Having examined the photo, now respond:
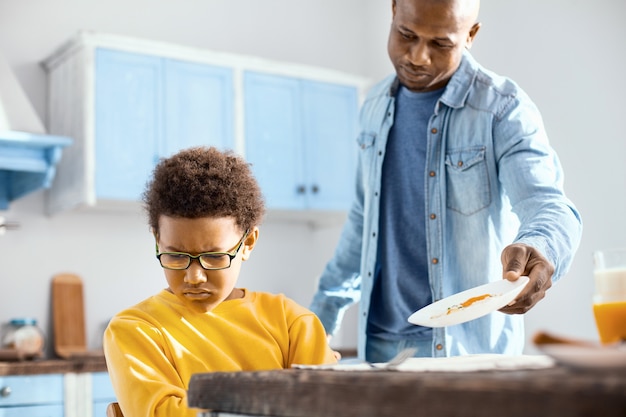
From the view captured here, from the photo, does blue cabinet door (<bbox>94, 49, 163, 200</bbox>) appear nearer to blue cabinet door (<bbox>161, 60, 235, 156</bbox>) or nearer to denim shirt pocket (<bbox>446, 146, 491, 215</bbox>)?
blue cabinet door (<bbox>161, 60, 235, 156</bbox>)

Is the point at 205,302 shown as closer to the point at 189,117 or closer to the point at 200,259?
the point at 200,259

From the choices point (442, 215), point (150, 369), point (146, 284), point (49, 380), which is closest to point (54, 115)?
point (146, 284)

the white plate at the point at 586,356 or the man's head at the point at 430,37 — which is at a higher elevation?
the man's head at the point at 430,37

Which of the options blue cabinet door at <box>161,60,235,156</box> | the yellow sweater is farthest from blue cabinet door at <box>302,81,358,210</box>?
the yellow sweater

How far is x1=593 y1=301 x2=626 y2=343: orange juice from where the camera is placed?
116 centimetres

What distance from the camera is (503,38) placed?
170 inches

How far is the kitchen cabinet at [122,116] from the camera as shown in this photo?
4.00 m

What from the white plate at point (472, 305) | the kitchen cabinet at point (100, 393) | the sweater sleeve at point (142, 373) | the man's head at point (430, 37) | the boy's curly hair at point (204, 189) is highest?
the man's head at point (430, 37)

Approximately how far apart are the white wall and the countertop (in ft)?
2.00

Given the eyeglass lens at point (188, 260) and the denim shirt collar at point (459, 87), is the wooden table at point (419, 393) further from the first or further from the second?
the denim shirt collar at point (459, 87)

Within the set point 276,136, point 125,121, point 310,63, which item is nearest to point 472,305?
point 125,121

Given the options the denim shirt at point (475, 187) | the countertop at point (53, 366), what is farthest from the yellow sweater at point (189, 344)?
the countertop at point (53, 366)

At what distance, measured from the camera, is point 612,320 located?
1.18 m

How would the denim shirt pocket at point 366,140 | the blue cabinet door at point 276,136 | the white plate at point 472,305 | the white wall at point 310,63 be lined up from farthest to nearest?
the blue cabinet door at point 276,136 < the white wall at point 310,63 < the denim shirt pocket at point 366,140 < the white plate at point 472,305
